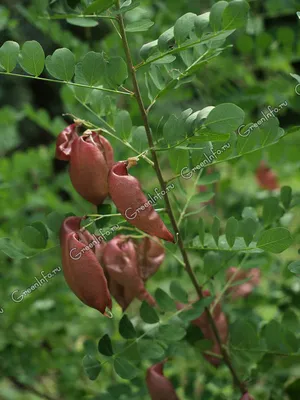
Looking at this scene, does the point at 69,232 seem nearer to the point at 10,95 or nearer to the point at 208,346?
the point at 208,346

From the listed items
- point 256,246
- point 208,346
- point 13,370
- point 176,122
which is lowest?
point 13,370

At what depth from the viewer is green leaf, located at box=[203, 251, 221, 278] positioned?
68 centimetres

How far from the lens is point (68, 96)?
3.43ft

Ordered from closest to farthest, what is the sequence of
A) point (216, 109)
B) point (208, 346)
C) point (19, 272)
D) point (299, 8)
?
point (216, 109) < point (208, 346) < point (299, 8) < point (19, 272)

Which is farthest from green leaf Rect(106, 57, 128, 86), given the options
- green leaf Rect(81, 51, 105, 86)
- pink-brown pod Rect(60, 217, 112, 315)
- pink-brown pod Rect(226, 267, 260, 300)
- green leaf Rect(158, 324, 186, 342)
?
pink-brown pod Rect(226, 267, 260, 300)

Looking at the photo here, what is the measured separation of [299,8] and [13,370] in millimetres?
652

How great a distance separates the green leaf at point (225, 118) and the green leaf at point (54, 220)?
0.17 metres

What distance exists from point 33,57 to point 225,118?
168 millimetres

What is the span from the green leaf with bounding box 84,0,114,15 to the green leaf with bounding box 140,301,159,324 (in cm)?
27

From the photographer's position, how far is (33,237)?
656 millimetres

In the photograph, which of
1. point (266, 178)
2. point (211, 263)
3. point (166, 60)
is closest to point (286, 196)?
point (211, 263)

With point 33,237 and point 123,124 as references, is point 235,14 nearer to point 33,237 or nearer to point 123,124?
point 123,124

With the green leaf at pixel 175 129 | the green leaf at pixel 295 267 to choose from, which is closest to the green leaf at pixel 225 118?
the green leaf at pixel 175 129

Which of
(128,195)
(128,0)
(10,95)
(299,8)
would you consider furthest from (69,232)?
(10,95)
